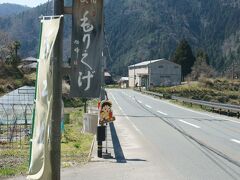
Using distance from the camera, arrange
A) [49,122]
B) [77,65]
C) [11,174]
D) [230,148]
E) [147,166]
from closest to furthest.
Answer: [49,122]
[77,65]
[11,174]
[147,166]
[230,148]

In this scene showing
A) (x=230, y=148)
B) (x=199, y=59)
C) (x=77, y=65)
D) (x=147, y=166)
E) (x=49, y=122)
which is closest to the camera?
(x=49, y=122)

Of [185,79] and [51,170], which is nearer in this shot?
[51,170]

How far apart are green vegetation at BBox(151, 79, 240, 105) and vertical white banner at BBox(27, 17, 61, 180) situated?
7953 cm

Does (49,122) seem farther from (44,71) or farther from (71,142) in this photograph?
(71,142)

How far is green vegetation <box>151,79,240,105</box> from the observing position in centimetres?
8869

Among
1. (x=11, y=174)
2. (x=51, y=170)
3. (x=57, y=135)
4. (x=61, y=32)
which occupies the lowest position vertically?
(x=11, y=174)

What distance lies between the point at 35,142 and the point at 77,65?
137 cm

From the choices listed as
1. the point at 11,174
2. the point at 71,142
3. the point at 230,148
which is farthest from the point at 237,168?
the point at 71,142

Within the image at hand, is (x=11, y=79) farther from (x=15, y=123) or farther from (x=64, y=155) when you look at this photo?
(x=64, y=155)

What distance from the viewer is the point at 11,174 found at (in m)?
11.0

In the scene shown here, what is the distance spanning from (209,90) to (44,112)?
93.4 m

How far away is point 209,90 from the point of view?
320 ft

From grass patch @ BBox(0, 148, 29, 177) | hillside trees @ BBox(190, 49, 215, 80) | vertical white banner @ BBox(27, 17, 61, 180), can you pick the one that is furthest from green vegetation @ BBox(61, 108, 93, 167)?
hillside trees @ BBox(190, 49, 215, 80)

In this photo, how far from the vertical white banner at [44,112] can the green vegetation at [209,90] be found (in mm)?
79526
